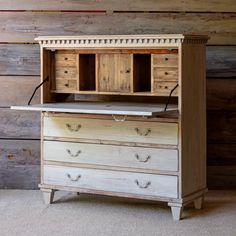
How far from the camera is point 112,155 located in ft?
12.4

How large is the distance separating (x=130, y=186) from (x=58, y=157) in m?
0.52

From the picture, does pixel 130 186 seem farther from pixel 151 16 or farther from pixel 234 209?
pixel 151 16

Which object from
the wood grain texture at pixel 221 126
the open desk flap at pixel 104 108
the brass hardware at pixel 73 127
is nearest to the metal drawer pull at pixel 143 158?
the open desk flap at pixel 104 108

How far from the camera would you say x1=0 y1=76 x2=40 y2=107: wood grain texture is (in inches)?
171

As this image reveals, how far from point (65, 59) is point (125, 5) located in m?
0.58

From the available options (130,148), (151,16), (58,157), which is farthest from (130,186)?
(151,16)

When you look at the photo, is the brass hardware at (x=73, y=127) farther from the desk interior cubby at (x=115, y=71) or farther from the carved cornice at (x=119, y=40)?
the carved cornice at (x=119, y=40)

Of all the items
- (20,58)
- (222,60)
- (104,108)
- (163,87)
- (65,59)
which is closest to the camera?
(104,108)

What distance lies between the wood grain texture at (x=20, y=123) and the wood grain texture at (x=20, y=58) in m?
0.29

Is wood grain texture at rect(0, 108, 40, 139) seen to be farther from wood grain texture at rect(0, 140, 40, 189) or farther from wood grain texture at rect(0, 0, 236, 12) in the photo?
wood grain texture at rect(0, 0, 236, 12)

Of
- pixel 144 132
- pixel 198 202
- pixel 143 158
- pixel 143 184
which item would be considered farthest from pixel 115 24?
pixel 198 202

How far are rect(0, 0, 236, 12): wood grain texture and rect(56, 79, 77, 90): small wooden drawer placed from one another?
1.84 ft

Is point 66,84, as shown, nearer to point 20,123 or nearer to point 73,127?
point 73,127

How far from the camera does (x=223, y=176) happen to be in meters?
4.30
